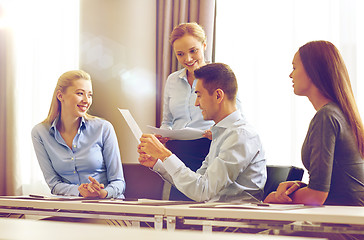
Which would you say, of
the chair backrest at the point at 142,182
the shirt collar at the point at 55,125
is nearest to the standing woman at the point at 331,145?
the chair backrest at the point at 142,182

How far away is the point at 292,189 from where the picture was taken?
5.98ft

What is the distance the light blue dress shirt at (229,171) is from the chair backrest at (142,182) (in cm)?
53

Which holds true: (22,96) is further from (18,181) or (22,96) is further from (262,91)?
(262,91)

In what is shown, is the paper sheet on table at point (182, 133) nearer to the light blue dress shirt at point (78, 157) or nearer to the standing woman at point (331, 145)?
the light blue dress shirt at point (78, 157)

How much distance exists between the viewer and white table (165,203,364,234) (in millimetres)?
1269

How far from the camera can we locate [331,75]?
1870mm

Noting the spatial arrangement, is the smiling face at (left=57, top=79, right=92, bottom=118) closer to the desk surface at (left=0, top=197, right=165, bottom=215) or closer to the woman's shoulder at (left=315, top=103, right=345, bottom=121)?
the desk surface at (left=0, top=197, right=165, bottom=215)

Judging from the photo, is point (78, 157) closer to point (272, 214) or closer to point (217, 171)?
point (217, 171)

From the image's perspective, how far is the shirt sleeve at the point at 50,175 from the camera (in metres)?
2.63

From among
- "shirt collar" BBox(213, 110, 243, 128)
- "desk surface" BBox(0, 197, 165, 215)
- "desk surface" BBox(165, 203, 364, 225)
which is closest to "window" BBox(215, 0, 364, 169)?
"shirt collar" BBox(213, 110, 243, 128)

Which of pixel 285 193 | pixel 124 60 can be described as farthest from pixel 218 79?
pixel 124 60

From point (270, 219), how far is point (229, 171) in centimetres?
62

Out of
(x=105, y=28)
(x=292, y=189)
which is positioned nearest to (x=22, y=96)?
(x=105, y=28)

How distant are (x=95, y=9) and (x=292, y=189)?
2991 millimetres
